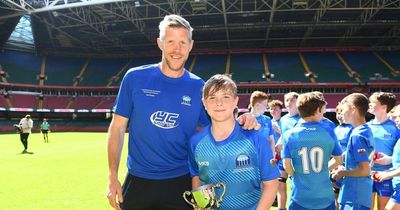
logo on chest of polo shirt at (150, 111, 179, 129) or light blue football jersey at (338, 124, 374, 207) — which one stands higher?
logo on chest of polo shirt at (150, 111, 179, 129)

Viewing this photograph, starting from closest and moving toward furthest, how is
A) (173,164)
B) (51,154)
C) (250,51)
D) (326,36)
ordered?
(173,164) < (51,154) < (326,36) < (250,51)

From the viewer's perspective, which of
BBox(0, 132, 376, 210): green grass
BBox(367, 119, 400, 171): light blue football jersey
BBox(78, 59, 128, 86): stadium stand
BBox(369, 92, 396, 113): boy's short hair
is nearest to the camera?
BBox(369, 92, 396, 113): boy's short hair

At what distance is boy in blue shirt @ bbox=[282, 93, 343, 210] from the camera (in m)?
4.25

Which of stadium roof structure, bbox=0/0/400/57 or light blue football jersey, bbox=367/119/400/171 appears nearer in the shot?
light blue football jersey, bbox=367/119/400/171

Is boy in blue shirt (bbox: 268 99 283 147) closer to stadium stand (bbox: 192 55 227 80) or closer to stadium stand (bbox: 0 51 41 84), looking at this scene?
stadium stand (bbox: 192 55 227 80)

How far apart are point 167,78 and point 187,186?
1057 mm

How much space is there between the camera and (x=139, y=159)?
3.37 m

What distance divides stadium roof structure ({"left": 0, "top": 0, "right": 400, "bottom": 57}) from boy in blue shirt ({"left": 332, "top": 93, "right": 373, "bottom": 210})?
31726mm

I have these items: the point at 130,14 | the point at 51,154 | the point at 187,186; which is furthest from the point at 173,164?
the point at 130,14

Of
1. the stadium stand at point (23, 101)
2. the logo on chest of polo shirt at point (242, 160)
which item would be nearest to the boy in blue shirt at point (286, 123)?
the logo on chest of polo shirt at point (242, 160)

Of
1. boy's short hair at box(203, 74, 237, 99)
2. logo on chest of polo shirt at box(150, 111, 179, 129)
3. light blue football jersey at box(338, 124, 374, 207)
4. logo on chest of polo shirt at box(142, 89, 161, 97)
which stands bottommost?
light blue football jersey at box(338, 124, 374, 207)

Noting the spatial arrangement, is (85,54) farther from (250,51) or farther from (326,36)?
(326,36)

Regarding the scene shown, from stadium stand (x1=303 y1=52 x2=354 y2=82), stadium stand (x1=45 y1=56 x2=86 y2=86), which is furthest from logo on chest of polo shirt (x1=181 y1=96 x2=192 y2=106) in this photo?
stadium stand (x1=45 y1=56 x2=86 y2=86)

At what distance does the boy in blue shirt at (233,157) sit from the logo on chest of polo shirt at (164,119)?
0.41 metres
